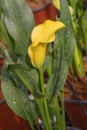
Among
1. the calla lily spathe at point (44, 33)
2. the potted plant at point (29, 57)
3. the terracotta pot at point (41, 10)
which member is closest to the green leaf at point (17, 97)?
the potted plant at point (29, 57)

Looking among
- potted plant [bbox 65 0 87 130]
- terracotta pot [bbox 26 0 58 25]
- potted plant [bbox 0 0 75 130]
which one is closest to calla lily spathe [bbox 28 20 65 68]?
potted plant [bbox 0 0 75 130]

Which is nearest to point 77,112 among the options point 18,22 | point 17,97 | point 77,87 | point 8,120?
point 77,87

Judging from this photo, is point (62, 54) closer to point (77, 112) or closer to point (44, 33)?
point (44, 33)

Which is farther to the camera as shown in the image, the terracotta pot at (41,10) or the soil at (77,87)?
the terracotta pot at (41,10)

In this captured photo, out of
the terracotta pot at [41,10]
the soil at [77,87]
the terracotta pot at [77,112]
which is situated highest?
the terracotta pot at [41,10]

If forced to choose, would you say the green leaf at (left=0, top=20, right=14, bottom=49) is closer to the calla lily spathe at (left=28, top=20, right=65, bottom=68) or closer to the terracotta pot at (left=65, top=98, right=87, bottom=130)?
the calla lily spathe at (left=28, top=20, right=65, bottom=68)

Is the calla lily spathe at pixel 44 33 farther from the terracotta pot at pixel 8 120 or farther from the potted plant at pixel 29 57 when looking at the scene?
the terracotta pot at pixel 8 120

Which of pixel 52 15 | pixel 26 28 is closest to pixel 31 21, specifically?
pixel 26 28
